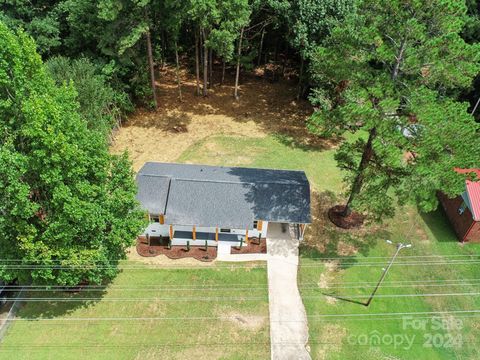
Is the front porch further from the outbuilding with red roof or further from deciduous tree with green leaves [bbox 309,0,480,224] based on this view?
the outbuilding with red roof

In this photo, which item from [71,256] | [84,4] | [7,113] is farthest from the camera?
[84,4]

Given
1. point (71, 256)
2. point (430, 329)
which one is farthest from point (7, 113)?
point (430, 329)

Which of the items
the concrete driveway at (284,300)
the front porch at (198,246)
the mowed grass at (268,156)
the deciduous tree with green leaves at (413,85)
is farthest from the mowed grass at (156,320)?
the mowed grass at (268,156)

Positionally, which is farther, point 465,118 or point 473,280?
point 473,280

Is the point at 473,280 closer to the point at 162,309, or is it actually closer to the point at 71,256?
the point at 162,309

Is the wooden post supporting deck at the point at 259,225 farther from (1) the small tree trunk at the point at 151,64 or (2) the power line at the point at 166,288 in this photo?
(1) the small tree trunk at the point at 151,64

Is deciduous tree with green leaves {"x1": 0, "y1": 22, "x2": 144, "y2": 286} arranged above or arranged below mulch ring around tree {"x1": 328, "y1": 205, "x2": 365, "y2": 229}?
above

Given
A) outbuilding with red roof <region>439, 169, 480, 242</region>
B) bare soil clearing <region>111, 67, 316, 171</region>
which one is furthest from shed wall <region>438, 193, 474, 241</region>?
bare soil clearing <region>111, 67, 316, 171</region>
